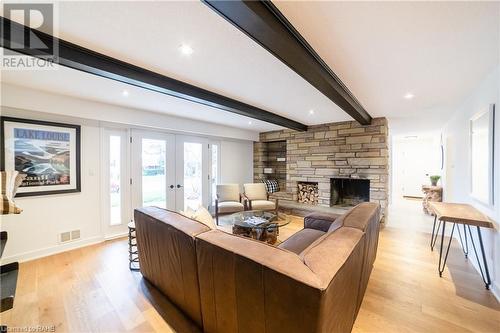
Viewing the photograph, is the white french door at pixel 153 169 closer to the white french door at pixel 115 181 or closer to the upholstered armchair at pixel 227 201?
the white french door at pixel 115 181

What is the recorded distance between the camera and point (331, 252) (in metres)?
1.18

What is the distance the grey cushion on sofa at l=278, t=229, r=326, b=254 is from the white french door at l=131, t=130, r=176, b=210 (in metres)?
3.00

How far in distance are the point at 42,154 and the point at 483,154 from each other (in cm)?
571

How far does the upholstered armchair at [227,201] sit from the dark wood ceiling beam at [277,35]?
3.11 metres

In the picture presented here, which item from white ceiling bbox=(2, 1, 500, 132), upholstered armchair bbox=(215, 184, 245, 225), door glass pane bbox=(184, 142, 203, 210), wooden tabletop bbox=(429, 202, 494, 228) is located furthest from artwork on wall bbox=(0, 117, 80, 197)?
wooden tabletop bbox=(429, 202, 494, 228)

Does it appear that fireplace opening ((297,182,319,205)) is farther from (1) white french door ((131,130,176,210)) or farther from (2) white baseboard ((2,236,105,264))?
(2) white baseboard ((2,236,105,264))

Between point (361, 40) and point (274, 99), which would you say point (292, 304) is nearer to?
point (361, 40)

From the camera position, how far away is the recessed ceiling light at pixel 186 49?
5.66 feet

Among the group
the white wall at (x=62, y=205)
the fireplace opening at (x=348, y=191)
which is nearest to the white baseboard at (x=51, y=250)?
the white wall at (x=62, y=205)

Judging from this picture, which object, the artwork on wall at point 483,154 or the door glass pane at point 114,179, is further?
the door glass pane at point 114,179

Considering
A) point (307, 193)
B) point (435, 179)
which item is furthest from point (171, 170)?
point (435, 179)

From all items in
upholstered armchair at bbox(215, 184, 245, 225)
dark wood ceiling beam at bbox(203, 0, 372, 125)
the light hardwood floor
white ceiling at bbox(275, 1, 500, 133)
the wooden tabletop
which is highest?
white ceiling at bbox(275, 1, 500, 133)

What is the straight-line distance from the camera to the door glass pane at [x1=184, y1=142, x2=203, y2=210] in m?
4.79

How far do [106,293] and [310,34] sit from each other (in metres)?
3.01
